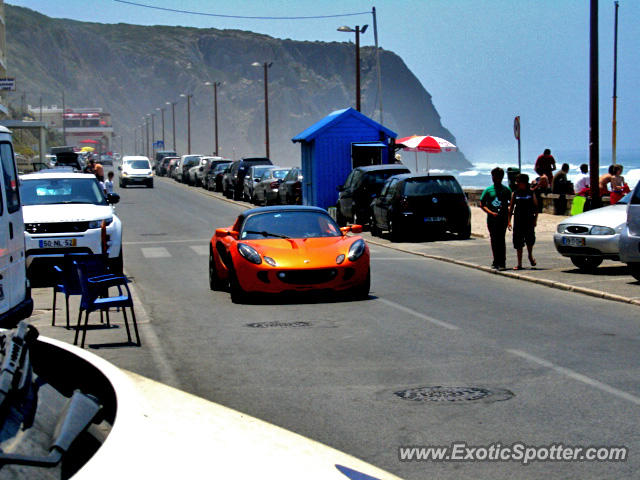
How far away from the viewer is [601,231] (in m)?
18.0

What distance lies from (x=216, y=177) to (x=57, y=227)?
43.1 m

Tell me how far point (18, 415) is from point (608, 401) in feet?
18.9

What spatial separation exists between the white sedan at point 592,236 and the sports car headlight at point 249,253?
5.87 m

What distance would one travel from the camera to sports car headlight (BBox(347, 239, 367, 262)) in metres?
15.0

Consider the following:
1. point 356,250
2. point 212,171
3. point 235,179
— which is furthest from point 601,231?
point 212,171

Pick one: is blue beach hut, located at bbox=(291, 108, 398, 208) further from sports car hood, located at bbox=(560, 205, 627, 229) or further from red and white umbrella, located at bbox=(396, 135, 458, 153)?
sports car hood, located at bbox=(560, 205, 627, 229)

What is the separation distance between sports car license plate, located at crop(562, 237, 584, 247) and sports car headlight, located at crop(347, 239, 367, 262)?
4.59 m

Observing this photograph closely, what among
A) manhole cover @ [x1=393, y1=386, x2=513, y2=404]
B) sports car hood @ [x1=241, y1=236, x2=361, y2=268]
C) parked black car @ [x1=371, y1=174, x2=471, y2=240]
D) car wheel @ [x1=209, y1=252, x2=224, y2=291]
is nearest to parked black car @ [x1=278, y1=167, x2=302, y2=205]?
parked black car @ [x1=371, y1=174, x2=471, y2=240]

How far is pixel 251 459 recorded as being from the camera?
A: 3.01 m

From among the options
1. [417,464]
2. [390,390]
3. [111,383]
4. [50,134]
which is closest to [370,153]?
[390,390]

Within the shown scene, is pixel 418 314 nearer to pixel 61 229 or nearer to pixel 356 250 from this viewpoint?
pixel 356 250

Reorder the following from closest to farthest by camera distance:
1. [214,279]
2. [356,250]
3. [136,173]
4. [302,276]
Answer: [302,276], [356,250], [214,279], [136,173]

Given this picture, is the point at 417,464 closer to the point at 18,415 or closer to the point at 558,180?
the point at 18,415

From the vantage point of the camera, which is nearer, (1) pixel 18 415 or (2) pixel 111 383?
(1) pixel 18 415
